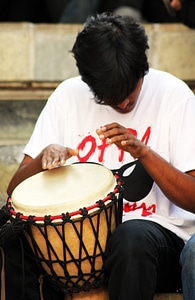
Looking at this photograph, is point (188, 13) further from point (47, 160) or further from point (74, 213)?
point (74, 213)

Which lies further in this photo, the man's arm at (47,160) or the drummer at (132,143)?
the man's arm at (47,160)

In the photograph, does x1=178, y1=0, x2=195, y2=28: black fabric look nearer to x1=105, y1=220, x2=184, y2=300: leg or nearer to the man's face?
the man's face

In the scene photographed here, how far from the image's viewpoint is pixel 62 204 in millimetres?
2688

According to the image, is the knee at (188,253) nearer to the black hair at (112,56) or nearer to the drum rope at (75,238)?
the drum rope at (75,238)

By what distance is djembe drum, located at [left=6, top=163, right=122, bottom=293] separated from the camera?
8.85ft

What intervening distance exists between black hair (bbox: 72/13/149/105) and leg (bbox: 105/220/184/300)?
0.50 meters

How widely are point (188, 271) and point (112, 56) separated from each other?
815 millimetres

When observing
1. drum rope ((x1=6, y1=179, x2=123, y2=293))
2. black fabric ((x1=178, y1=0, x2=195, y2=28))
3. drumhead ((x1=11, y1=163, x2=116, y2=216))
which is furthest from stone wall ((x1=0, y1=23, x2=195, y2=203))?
drum rope ((x1=6, y1=179, x2=123, y2=293))

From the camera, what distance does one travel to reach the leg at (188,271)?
2.69 metres

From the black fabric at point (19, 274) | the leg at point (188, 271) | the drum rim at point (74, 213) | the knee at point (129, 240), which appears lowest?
the black fabric at point (19, 274)

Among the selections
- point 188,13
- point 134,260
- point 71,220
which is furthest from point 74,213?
point 188,13

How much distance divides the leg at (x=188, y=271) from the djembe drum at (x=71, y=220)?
0.89 ft

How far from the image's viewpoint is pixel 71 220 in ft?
8.78

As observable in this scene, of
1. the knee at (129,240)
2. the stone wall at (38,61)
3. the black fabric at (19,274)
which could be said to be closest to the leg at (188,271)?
the knee at (129,240)
